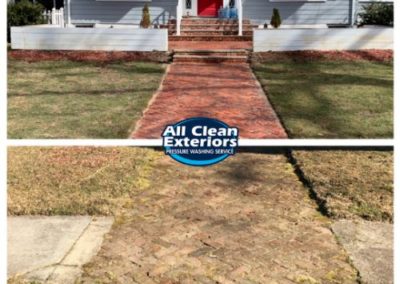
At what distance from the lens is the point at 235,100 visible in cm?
1005

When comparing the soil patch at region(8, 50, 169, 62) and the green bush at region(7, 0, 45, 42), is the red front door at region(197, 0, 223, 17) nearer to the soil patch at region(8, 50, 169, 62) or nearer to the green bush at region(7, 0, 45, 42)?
the soil patch at region(8, 50, 169, 62)

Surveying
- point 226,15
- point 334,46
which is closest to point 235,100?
point 334,46

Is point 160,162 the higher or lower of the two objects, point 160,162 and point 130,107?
the lower

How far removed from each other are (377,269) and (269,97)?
671 centimetres

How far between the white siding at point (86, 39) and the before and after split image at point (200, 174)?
93.6 inches

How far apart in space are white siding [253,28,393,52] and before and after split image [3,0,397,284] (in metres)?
2.21

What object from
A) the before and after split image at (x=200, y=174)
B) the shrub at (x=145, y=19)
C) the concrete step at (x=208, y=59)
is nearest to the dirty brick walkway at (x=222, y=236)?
the before and after split image at (x=200, y=174)

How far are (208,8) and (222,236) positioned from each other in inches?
721

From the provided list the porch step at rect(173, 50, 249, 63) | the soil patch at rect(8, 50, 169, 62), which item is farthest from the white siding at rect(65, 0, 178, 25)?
the porch step at rect(173, 50, 249, 63)

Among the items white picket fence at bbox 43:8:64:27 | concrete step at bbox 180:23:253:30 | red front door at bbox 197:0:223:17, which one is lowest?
concrete step at bbox 180:23:253:30

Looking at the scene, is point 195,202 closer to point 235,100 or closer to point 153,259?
point 153,259

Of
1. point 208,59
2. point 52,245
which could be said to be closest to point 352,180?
point 52,245

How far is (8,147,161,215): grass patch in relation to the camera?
190 inches

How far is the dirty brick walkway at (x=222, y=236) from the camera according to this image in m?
3.64
